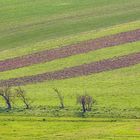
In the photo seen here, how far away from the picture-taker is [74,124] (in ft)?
264

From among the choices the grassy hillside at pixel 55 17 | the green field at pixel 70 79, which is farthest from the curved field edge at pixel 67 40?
the grassy hillside at pixel 55 17

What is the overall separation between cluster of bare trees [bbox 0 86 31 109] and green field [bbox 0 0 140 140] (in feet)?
2.54

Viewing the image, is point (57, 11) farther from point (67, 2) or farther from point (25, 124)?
point (25, 124)

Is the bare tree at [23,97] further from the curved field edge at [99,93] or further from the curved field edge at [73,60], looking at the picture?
the curved field edge at [73,60]

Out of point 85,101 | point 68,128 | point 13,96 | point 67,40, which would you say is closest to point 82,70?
point 13,96

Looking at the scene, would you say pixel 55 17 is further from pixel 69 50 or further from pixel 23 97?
pixel 23 97

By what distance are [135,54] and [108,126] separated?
3264cm

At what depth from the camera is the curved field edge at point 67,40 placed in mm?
114963

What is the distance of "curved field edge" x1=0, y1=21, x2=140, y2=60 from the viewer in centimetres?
11496

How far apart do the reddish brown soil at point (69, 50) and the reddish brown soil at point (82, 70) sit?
21.0 feet

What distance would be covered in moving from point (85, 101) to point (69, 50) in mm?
29155

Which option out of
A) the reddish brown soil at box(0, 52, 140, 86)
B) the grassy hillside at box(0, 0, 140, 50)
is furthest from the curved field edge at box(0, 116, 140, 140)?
the grassy hillside at box(0, 0, 140, 50)

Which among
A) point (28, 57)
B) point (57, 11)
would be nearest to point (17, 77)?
point (28, 57)

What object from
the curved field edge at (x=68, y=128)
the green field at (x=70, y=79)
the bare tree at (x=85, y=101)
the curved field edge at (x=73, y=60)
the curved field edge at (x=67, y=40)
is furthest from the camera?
the curved field edge at (x=67, y=40)
